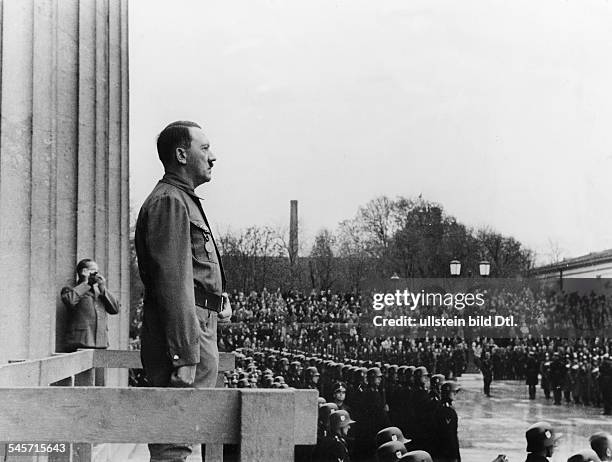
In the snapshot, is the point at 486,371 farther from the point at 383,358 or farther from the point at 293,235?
the point at 293,235

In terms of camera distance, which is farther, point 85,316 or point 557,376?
point 557,376

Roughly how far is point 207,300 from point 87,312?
4479 mm

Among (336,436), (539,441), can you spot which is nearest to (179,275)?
(539,441)

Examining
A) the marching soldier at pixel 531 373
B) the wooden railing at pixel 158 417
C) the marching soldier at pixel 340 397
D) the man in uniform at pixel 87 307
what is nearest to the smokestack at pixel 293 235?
the marching soldier at pixel 531 373

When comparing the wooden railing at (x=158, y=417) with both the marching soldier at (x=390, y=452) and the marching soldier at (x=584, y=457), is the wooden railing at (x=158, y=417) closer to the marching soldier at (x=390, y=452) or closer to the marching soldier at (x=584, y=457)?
the marching soldier at (x=390, y=452)

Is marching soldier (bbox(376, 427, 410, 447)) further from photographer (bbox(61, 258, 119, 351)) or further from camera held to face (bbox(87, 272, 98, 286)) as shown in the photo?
camera held to face (bbox(87, 272, 98, 286))

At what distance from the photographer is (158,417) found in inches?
95.5

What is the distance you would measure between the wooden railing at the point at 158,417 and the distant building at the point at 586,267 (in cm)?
2341

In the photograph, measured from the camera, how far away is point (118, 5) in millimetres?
11781

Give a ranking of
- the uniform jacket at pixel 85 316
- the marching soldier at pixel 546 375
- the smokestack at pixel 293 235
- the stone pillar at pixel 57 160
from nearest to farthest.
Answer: the stone pillar at pixel 57 160, the uniform jacket at pixel 85 316, the marching soldier at pixel 546 375, the smokestack at pixel 293 235

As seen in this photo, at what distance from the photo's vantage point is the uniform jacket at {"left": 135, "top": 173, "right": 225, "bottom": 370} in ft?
9.46

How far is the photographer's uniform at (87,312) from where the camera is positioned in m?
7.41

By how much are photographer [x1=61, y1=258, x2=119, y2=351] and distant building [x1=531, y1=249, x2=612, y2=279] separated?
1929 cm

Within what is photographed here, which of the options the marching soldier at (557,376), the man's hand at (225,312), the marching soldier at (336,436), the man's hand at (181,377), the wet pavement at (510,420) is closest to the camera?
the man's hand at (181,377)
